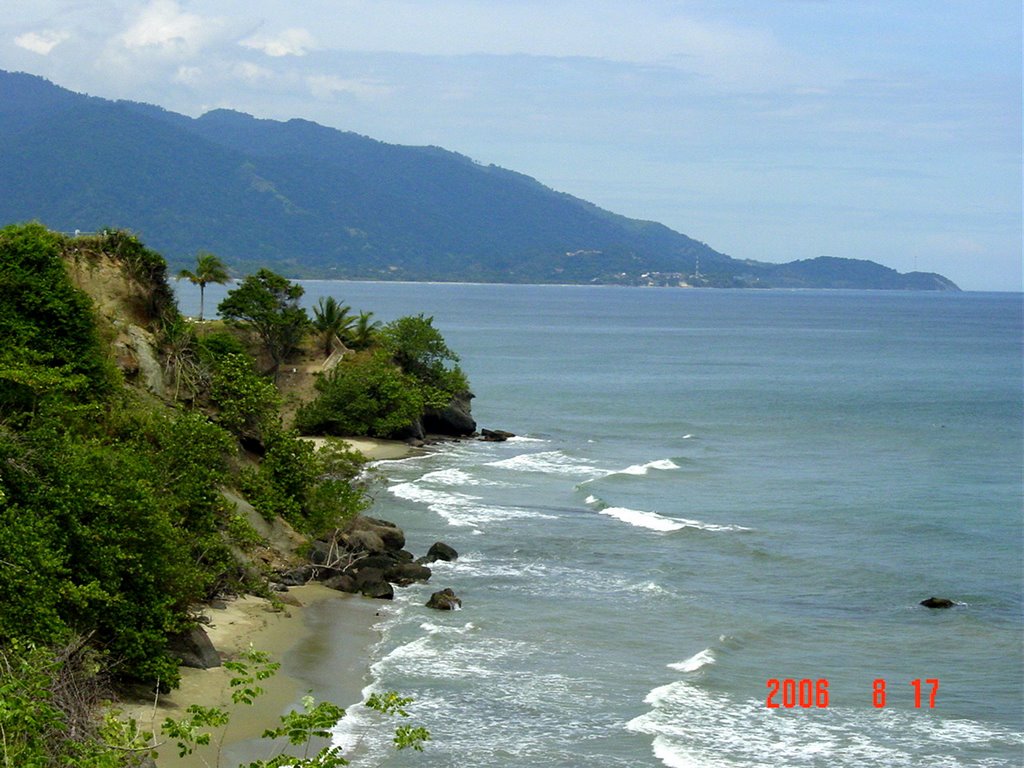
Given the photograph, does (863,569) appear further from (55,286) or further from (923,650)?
(55,286)

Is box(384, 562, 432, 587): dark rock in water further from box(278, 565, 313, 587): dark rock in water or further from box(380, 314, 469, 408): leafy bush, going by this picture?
box(380, 314, 469, 408): leafy bush

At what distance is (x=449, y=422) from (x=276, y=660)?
3578 cm

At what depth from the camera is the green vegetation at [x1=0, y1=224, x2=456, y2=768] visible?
14805 mm

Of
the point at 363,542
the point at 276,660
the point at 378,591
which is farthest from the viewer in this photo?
the point at 363,542

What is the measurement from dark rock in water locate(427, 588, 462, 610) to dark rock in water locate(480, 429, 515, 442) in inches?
1166

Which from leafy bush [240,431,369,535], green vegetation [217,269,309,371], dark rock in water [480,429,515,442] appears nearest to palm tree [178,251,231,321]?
green vegetation [217,269,309,371]

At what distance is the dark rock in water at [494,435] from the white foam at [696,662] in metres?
32.8

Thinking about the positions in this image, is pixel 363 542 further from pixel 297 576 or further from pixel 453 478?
pixel 453 478

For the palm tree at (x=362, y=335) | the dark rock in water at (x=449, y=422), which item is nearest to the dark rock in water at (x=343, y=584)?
the dark rock in water at (x=449, y=422)

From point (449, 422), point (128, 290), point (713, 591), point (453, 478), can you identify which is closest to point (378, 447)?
point (449, 422)

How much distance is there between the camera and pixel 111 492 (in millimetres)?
19859

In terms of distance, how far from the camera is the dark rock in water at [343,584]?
1109 inches

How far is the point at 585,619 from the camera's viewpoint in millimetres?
26766

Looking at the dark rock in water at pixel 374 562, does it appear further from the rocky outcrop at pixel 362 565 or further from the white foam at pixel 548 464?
the white foam at pixel 548 464
